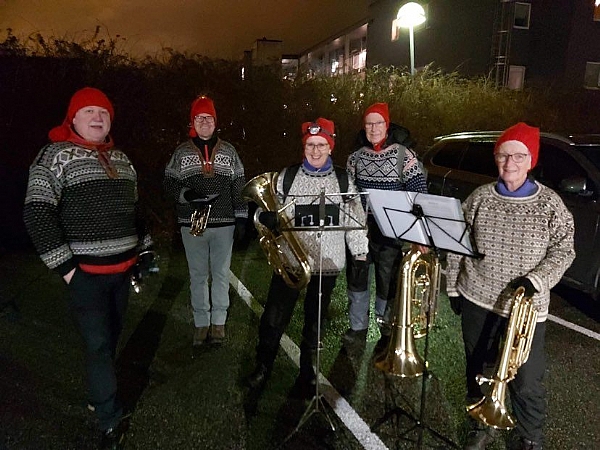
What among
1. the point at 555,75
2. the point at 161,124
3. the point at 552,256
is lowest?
the point at 552,256

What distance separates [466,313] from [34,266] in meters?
5.93

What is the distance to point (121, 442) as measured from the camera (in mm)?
3111

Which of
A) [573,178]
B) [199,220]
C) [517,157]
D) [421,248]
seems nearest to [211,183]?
[199,220]

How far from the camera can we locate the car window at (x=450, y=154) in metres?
6.94

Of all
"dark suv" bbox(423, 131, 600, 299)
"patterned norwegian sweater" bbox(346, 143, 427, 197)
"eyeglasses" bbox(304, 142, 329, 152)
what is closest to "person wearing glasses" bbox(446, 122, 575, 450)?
"eyeglasses" bbox(304, 142, 329, 152)

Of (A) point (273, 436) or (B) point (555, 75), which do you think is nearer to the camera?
(A) point (273, 436)

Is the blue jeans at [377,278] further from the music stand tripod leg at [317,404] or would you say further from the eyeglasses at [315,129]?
the eyeglasses at [315,129]

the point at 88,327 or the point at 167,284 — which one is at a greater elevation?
the point at 88,327

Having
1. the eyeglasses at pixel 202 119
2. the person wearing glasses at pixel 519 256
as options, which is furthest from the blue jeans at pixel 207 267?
the person wearing glasses at pixel 519 256

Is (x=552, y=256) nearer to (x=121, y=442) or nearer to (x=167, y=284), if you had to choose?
(x=121, y=442)

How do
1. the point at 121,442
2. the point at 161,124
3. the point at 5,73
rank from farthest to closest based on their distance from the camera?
the point at 161,124 < the point at 5,73 < the point at 121,442

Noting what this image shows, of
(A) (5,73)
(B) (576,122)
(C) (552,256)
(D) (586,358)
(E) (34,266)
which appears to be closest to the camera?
(C) (552,256)

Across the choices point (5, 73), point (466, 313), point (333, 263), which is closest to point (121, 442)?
point (333, 263)

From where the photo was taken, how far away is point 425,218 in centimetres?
273
